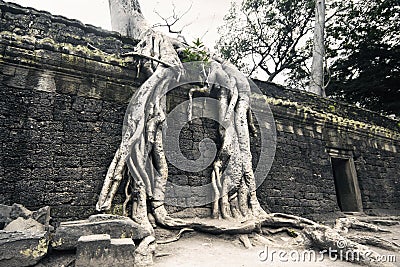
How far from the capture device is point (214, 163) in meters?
4.28

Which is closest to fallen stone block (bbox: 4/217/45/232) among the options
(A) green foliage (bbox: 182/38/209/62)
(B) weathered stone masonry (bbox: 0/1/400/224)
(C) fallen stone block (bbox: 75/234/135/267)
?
(C) fallen stone block (bbox: 75/234/135/267)

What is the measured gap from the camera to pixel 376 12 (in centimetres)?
1111

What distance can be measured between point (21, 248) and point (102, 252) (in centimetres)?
57

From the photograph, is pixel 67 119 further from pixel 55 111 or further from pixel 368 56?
pixel 368 56

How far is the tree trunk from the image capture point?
9070 millimetres

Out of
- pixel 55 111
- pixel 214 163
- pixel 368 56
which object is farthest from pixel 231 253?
pixel 368 56

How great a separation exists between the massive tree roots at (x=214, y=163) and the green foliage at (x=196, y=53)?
11 centimetres

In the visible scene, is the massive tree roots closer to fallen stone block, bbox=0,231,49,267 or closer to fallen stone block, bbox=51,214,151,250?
fallen stone block, bbox=51,214,151,250

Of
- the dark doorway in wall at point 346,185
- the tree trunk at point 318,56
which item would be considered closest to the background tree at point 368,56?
the tree trunk at point 318,56

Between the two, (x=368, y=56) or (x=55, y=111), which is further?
(x=368, y=56)

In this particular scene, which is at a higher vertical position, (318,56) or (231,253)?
(318,56)

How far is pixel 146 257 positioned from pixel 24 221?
3.60ft

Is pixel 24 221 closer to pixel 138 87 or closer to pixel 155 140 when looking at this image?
pixel 155 140

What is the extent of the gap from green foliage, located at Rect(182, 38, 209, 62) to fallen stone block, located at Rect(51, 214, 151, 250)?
2886 millimetres
